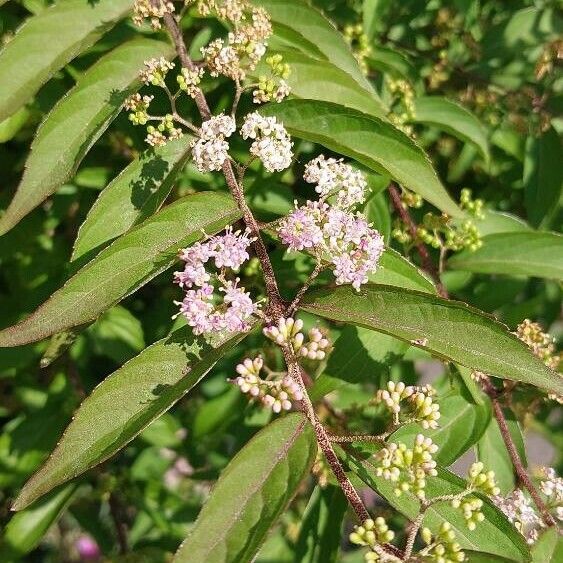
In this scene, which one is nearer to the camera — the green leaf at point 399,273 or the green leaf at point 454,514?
the green leaf at point 454,514

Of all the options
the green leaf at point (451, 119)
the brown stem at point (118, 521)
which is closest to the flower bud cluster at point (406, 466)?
the green leaf at point (451, 119)

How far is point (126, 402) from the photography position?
1594 millimetres

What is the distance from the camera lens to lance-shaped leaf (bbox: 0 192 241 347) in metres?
1.54

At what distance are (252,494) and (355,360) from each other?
72 cm

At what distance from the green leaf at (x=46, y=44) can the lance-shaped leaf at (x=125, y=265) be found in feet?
1.87

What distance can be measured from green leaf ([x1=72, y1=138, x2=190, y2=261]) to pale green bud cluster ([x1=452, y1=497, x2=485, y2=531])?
1.08 meters

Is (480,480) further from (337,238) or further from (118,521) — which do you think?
(118,521)

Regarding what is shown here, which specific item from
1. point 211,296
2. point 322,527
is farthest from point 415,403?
point 322,527

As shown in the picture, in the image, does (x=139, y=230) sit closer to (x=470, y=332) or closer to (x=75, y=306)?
(x=75, y=306)

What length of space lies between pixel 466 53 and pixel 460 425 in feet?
6.33

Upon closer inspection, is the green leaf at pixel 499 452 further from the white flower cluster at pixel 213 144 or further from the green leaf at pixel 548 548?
the white flower cluster at pixel 213 144

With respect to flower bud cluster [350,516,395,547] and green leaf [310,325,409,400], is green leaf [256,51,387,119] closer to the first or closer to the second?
green leaf [310,325,409,400]

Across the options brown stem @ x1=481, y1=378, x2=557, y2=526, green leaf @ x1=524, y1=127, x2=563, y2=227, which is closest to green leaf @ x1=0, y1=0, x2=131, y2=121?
brown stem @ x1=481, y1=378, x2=557, y2=526

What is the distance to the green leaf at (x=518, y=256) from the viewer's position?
254cm
